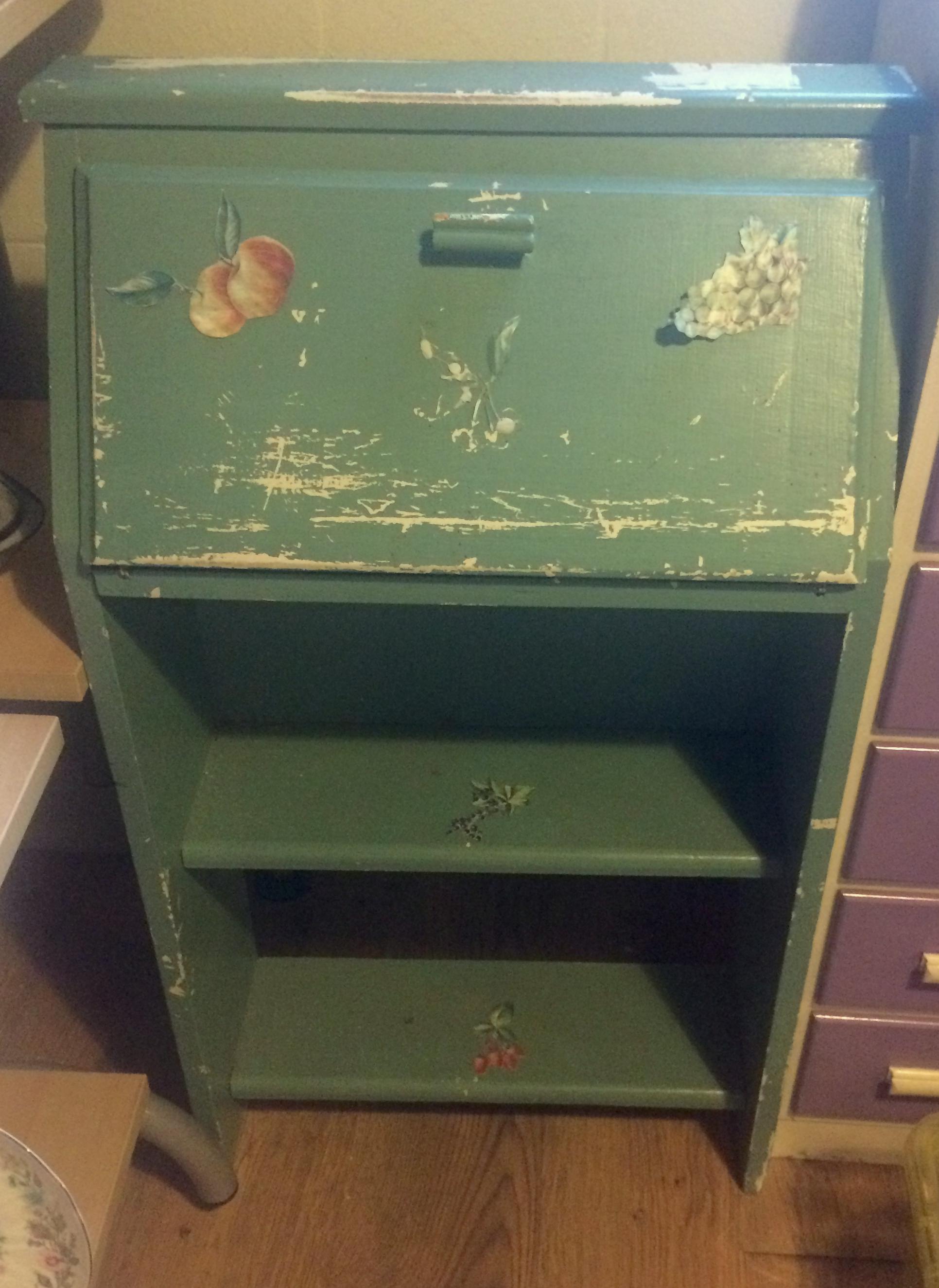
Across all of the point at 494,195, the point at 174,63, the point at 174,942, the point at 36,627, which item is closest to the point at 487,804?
the point at 174,942

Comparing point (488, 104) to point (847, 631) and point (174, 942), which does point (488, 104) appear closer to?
point (847, 631)

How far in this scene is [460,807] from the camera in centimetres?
92

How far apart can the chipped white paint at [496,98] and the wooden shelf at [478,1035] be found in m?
0.82

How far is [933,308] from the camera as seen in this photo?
0.65m

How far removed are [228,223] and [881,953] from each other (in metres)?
0.76

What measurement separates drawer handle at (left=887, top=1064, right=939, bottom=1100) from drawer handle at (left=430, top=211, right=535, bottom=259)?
789mm

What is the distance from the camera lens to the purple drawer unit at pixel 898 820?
82cm

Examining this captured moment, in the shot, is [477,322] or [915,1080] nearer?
[477,322]

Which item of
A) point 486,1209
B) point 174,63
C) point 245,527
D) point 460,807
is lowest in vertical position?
point 486,1209

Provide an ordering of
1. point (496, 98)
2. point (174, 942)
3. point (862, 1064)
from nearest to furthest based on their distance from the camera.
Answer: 1. point (496, 98)
2. point (174, 942)
3. point (862, 1064)

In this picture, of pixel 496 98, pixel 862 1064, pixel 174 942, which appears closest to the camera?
pixel 496 98

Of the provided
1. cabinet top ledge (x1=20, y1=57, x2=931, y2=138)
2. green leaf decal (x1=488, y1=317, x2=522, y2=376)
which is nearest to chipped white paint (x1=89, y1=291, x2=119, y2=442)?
cabinet top ledge (x1=20, y1=57, x2=931, y2=138)

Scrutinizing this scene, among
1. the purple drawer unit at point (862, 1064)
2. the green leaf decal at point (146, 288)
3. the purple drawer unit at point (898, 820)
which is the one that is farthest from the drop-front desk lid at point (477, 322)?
the purple drawer unit at point (862, 1064)

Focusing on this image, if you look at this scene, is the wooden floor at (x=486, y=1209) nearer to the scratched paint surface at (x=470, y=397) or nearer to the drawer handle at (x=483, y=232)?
the scratched paint surface at (x=470, y=397)
